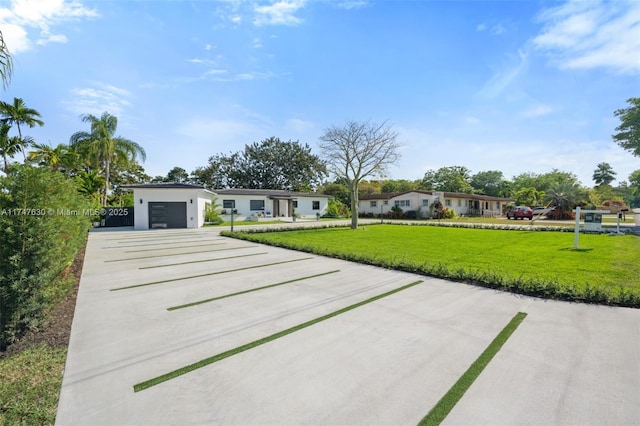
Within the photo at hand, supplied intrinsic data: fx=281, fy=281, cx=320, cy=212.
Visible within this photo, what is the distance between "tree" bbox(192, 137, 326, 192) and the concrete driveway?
128 feet

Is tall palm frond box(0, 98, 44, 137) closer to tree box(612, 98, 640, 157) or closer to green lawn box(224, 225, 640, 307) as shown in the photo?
green lawn box(224, 225, 640, 307)

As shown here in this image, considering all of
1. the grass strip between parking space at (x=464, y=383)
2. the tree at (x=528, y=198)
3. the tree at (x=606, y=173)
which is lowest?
the grass strip between parking space at (x=464, y=383)

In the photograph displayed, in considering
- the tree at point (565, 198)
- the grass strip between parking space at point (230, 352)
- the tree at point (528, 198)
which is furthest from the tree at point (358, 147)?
the tree at point (528, 198)

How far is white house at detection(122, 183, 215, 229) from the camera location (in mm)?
18484

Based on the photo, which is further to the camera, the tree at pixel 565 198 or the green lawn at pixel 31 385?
the tree at pixel 565 198

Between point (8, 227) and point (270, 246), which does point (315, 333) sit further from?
point (270, 246)

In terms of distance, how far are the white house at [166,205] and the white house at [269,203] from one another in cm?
716

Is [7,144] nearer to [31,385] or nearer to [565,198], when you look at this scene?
[31,385]

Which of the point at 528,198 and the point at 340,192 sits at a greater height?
the point at 340,192

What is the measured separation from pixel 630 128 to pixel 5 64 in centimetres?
2719

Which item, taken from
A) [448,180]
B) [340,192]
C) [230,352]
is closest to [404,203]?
[340,192]

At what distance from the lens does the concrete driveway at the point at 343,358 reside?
2111 millimetres

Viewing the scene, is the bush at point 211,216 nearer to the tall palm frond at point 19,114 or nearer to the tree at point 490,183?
the tall palm frond at point 19,114

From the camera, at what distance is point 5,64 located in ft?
7.97
